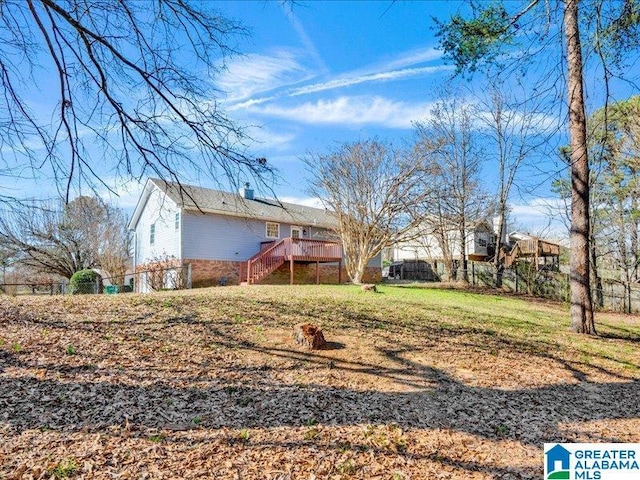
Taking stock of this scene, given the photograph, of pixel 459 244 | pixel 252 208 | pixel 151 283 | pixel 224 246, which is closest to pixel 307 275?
pixel 224 246

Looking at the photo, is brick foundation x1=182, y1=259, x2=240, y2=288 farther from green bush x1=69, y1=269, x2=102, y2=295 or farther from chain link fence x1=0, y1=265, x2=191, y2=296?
green bush x1=69, y1=269, x2=102, y2=295

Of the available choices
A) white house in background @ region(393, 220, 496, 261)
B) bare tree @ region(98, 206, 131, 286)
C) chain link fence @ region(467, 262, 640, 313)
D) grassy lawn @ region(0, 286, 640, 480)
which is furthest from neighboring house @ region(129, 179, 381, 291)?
grassy lawn @ region(0, 286, 640, 480)

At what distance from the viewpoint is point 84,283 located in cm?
1644

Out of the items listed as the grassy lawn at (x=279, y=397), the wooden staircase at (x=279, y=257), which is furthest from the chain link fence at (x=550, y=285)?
the grassy lawn at (x=279, y=397)

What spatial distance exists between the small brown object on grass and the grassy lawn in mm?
155

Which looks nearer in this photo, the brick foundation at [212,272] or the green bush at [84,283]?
the brick foundation at [212,272]

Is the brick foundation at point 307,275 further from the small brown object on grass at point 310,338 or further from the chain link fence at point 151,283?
the small brown object on grass at point 310,338

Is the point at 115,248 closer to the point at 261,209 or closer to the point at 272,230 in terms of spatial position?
the point at 261,209

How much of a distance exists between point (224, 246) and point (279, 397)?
44.0 feet

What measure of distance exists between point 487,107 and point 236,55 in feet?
62.9

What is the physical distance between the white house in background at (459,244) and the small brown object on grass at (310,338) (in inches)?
577

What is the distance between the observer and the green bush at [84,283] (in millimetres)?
16312

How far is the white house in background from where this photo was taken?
21.8m

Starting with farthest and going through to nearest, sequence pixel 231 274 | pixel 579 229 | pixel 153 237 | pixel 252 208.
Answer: pixel 153 237 → pixel 231 274 → pixel 252 208 → pixel 579 229
